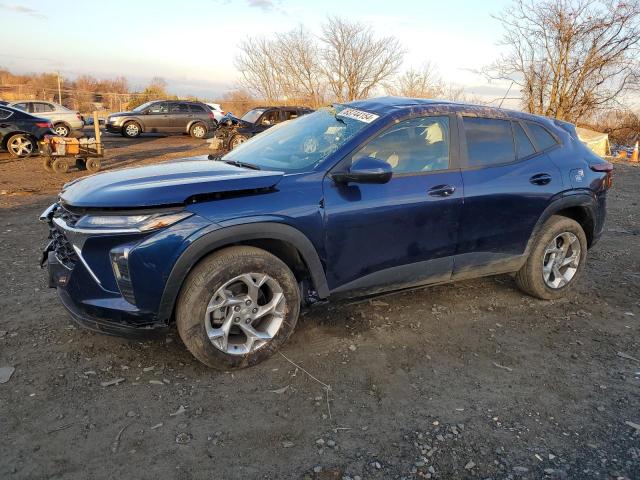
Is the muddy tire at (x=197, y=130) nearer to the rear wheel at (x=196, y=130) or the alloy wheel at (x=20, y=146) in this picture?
the rear wheel at (x=196, y=130)

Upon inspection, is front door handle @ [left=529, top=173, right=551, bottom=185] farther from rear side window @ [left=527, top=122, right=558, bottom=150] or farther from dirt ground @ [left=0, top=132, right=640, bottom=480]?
dirt ground @ [left=0, top=132, right=640, bottom=480]

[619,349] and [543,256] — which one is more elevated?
[543,256]

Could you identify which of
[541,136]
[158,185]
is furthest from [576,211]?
[158,185]

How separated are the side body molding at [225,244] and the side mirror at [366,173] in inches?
18.9

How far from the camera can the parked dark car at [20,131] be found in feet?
42.9

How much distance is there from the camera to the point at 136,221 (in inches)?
113

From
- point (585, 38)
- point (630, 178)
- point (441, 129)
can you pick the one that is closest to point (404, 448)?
point (441, 129)

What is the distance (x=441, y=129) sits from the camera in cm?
386

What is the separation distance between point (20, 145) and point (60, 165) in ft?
8.69

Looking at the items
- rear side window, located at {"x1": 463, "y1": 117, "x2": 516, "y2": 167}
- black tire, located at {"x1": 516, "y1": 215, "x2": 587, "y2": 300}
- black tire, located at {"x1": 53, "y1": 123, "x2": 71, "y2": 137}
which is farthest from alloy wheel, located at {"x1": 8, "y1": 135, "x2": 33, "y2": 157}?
black tire, located at {"x1": 516, "y1": 215, "x2": 587, "y2": 300}

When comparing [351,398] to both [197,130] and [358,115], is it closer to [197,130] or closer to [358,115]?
[358,115]

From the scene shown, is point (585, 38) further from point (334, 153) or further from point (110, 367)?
point (110, 367)

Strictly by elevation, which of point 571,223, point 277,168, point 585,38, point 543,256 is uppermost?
point 585,38

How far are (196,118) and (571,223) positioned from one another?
21659 millimetres
